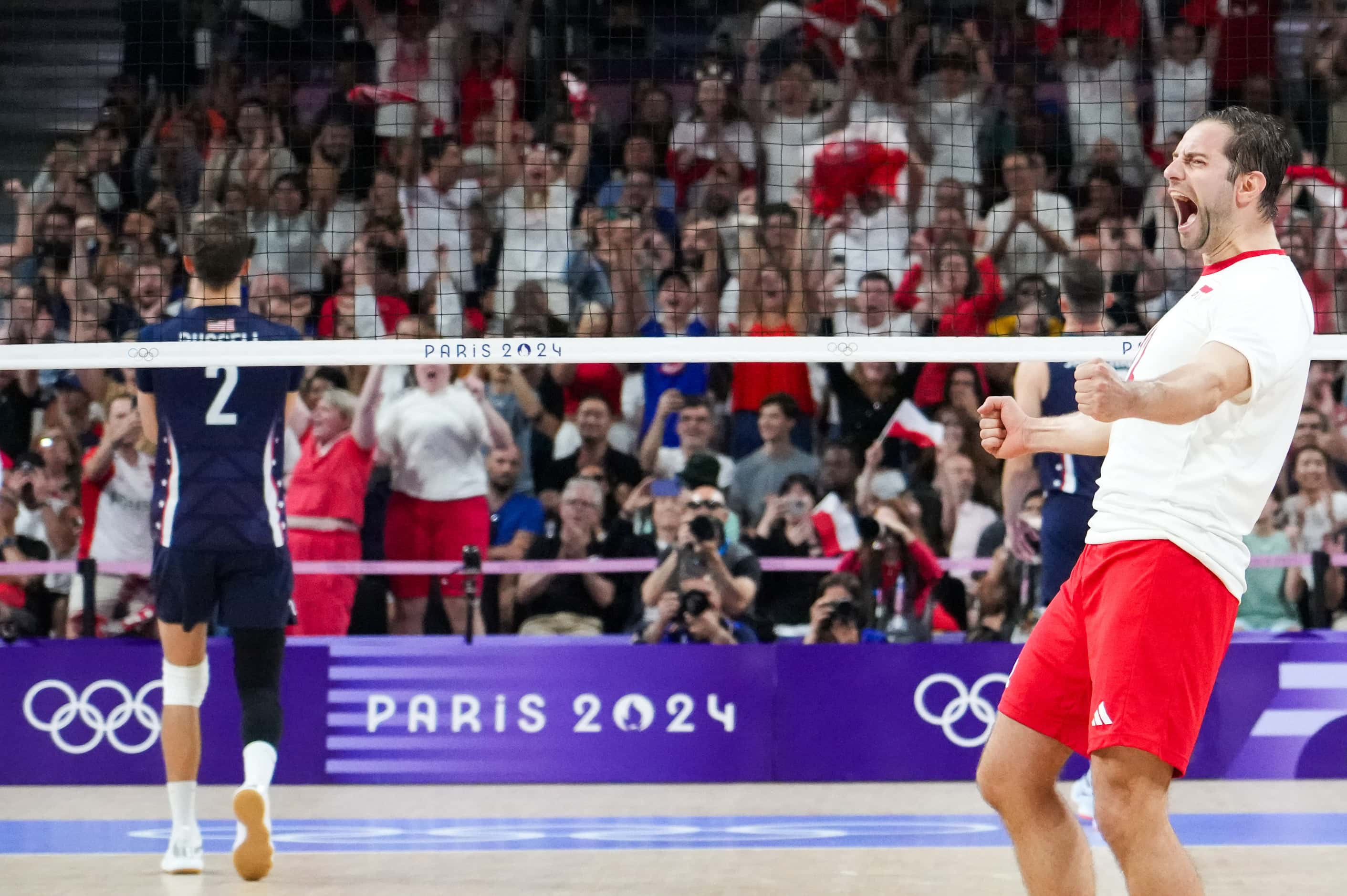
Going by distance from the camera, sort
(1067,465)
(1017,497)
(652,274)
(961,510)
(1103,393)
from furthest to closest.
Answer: (652,274), (961,510), (1017,497), (1067,465), (1103,393)

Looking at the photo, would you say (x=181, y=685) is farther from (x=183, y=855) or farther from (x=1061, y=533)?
(x=1061, y=533)

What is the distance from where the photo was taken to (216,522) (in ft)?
19.3

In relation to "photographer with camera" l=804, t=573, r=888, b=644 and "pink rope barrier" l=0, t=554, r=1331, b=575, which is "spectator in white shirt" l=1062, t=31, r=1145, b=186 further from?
"photographer with camera" l=804, t=573, r=888, b=644

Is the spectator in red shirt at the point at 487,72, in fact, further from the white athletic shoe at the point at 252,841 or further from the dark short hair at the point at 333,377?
the white athletic shoe at the point at 252,841

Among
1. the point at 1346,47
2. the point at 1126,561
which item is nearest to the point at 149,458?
the point at 1126,561

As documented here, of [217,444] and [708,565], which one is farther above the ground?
[217,444]

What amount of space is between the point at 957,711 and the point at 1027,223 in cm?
277

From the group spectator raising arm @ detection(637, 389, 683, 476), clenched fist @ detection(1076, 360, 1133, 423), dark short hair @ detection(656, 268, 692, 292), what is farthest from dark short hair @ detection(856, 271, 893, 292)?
clenched fist @ detection(1076, 360, 1133, 423)

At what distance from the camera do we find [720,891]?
17.3ft

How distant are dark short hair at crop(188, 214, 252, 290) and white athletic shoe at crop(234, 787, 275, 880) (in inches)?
70.6

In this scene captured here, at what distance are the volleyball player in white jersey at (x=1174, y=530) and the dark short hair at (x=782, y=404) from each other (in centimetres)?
497

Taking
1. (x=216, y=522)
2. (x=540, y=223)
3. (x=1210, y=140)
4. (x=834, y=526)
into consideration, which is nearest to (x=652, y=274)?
(x=540, y=223)

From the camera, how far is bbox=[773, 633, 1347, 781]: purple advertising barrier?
772 centimetres

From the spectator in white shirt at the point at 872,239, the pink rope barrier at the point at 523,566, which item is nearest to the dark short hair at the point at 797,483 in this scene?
the pink rope barrier at the point at 523,566
